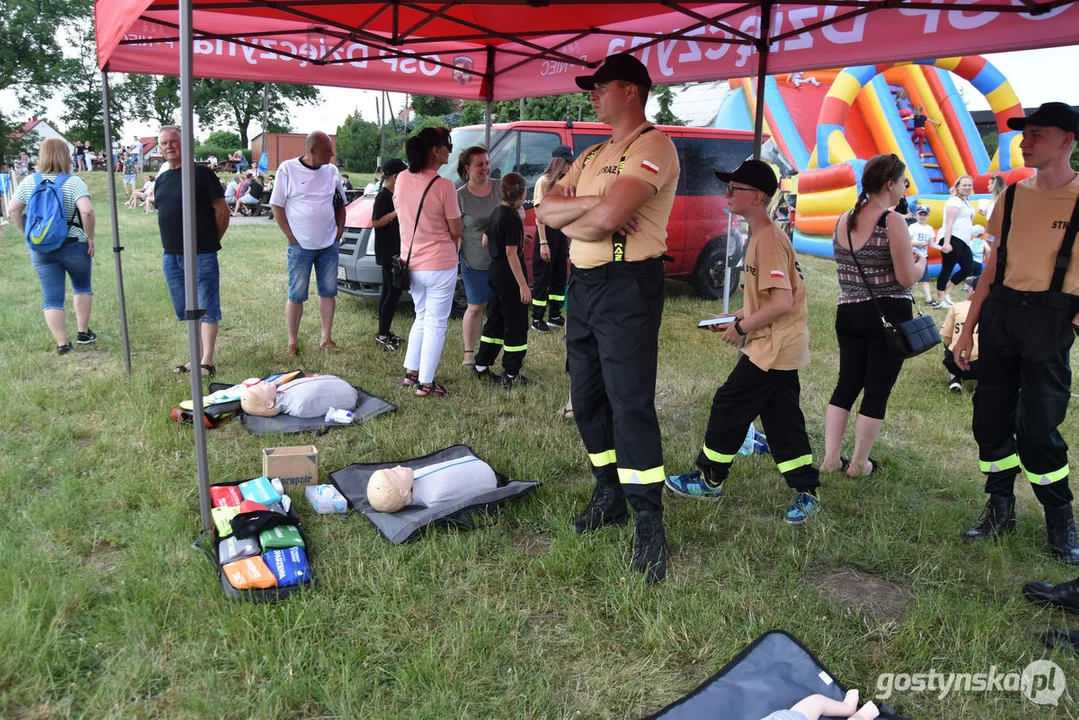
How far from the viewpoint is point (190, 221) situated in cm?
306

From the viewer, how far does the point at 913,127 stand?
1656 centimetres

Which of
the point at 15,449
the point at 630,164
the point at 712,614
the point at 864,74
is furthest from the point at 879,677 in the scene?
the point at 864,74

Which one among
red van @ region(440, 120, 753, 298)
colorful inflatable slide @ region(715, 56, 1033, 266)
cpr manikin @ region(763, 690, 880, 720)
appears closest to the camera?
cpr manikin @ region(763, 690, 880, 720)

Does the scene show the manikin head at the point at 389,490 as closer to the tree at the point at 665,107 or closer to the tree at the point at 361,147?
the tree at the point at 665,107

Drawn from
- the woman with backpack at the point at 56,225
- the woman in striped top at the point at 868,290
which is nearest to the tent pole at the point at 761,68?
the woman in striped top at the point at 868,290

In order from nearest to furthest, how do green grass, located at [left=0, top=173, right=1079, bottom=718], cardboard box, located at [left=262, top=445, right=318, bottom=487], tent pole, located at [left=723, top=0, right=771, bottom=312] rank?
green grass, located at [left=0, top=173, right=1079, bottom=718], cardboard box, located at [left=262, top=445, right=318, bottom=487], tent pole, located at [left=723, top=0, right=771, bottom=312]

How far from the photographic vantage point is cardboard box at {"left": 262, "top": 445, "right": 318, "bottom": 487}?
3797mm

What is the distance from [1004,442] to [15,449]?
5396mm

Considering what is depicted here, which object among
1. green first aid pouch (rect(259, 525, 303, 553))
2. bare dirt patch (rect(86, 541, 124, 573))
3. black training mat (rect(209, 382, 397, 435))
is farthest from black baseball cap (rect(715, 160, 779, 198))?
bare dirt patch (rect(86, 541, 124, 573))

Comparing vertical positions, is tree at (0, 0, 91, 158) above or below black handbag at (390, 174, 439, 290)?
above

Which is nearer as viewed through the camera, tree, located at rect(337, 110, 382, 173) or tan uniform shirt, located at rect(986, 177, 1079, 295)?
tan uniform shirt, located at rect(986, 177, 1079, 295)

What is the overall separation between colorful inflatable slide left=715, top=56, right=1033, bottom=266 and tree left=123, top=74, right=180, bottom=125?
44162mm

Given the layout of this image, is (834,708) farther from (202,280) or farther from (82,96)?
(82,96)

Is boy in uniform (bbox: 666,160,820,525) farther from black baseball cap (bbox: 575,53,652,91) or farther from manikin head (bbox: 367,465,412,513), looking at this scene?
manikin head (bbox: 367,465,412,513)
